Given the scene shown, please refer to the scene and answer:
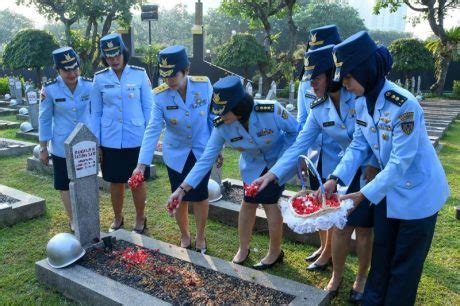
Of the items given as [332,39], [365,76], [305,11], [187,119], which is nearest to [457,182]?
[332,39]

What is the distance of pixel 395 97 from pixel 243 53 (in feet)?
57.2

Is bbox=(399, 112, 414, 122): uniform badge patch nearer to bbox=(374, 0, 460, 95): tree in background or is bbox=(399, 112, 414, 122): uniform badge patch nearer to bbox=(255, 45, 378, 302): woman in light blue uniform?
bbox=(255, 45, 378, 302): woman in light blue uniform

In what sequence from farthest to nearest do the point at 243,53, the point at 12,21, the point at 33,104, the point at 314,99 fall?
the point at 12,21 < the point at 243,53 < the point at 33,104 < the point at 314,99

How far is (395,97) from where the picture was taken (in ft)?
7.16

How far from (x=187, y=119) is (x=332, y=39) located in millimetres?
1321

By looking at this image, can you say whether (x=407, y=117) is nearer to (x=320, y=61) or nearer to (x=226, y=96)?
(x=320, y=61)

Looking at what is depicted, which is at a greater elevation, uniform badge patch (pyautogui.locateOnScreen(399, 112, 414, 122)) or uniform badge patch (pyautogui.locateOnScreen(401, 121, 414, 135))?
uniform badge patch (pyautogui.locateOnScreen(399, 112, 414, 122))

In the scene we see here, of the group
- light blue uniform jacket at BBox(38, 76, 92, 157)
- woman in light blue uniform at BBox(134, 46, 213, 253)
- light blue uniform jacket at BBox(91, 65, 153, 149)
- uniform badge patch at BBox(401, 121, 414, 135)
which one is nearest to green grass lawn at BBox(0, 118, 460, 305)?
woman in light blue uniform at BBox(134, 46, 213, 253)

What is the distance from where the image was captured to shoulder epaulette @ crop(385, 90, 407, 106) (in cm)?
216

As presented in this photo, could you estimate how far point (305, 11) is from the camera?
45250 mm

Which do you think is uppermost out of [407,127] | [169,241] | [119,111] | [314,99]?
[407,127]

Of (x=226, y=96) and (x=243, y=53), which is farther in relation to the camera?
(x=243, y=53)

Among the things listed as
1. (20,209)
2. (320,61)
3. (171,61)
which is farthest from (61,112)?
(320,61)

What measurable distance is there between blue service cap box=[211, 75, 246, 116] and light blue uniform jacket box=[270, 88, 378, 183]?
50cm
